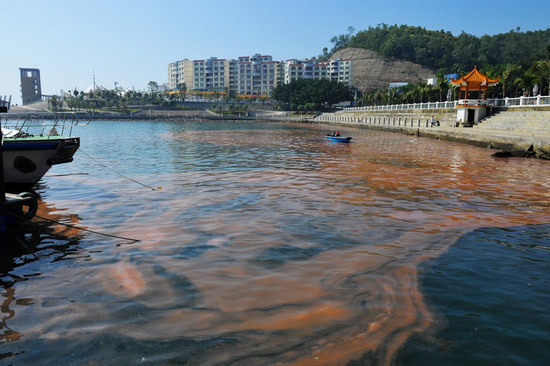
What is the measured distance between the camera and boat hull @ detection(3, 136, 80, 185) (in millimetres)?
14070

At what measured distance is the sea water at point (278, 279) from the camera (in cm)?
500

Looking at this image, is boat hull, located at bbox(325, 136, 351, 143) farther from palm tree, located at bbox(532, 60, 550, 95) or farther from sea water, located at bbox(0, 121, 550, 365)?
palm tree, located at bbox(532, 60, 550, 95)

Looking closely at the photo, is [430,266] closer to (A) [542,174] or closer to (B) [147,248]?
(B) [147,248]

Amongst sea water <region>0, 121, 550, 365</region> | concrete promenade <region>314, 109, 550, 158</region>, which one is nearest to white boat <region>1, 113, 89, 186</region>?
sea water <region>0, 121, 550, 365</region>

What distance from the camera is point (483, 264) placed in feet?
25.2

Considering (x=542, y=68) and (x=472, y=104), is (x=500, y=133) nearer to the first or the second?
(x=472, y=104)

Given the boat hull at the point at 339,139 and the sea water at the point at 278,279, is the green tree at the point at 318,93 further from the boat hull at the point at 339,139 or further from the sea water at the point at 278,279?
the sea water at the point at 278,279

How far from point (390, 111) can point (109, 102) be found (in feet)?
425

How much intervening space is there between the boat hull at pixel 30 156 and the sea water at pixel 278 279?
1.51 meters

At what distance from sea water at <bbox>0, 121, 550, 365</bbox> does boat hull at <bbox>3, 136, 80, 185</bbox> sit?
151 centimetres

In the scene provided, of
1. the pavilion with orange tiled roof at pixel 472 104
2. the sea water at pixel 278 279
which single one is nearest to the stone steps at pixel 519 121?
the pavilion with orange tiled roof at pixel 472 104

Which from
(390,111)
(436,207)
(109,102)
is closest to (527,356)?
(436,207)

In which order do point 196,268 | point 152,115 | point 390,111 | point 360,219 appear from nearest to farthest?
point 196,268 < point 360,219 < point 390,111 < point 152,115

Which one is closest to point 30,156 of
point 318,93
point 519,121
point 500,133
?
point 500,133
